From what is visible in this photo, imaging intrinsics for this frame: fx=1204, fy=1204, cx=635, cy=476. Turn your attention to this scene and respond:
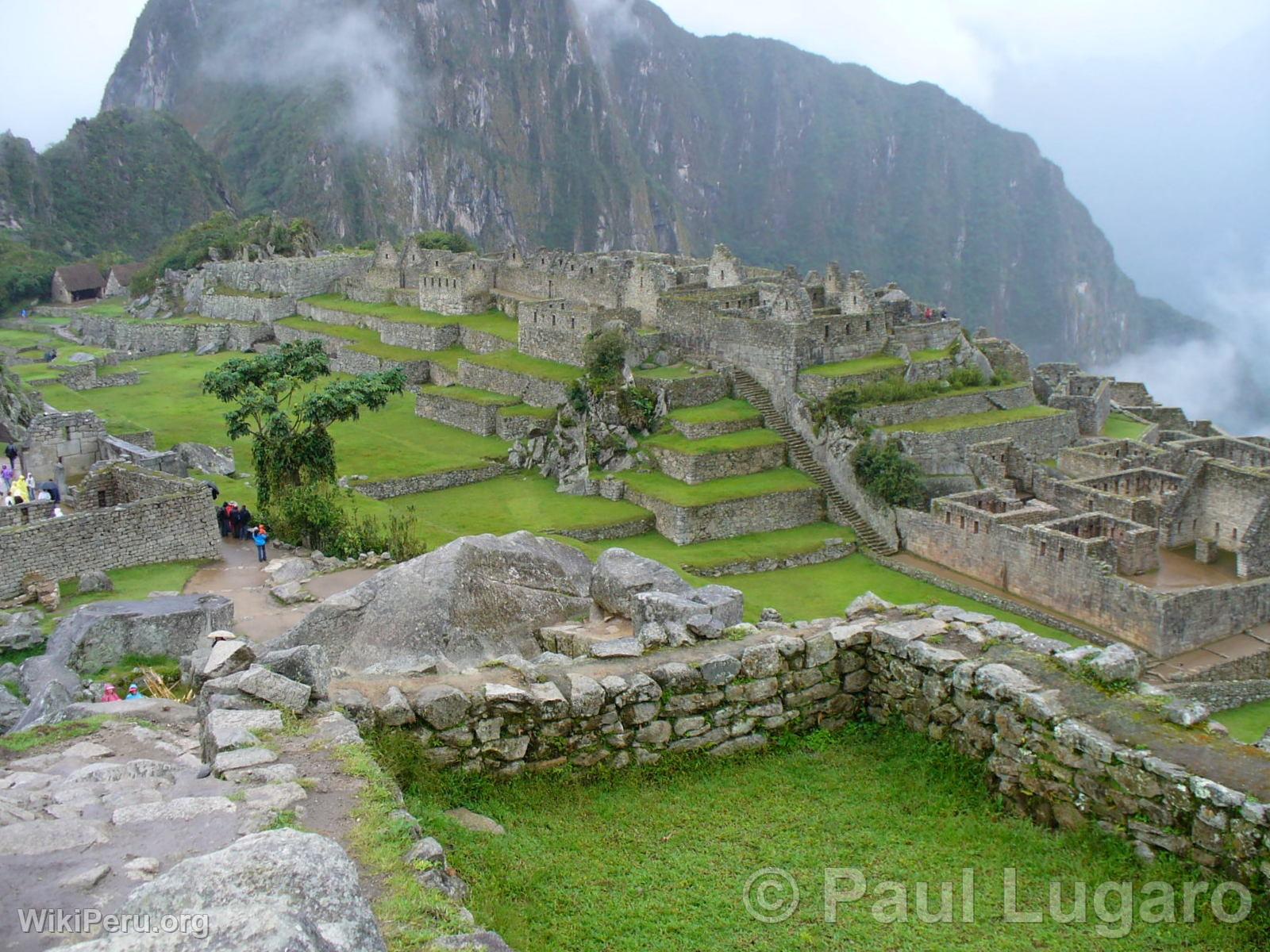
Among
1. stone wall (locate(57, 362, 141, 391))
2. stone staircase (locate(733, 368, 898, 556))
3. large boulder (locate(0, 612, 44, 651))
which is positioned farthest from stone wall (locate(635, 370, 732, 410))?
large boulder (locate(0, 612, 44, 651))

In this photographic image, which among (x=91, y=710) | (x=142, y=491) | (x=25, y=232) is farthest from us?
(x=25, y=232)

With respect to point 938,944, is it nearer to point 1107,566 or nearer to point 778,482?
point 1107,566

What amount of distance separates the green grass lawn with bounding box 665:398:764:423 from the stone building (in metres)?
→ 48.9

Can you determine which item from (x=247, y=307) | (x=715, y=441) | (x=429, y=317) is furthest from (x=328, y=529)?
(x=247, y=307)

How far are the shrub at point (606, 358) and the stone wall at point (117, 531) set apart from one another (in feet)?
51.9

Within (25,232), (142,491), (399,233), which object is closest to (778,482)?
(142,491)

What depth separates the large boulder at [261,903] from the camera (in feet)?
12.6

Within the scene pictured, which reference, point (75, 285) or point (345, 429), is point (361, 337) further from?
point (75, 285)

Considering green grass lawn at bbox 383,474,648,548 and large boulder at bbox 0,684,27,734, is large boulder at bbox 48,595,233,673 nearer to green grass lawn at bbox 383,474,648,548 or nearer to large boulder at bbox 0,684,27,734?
large boulder at bbox 0,684,27,734

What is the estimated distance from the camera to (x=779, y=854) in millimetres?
6742

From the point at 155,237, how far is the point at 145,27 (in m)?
98.2

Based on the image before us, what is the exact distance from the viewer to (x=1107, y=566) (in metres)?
23.3

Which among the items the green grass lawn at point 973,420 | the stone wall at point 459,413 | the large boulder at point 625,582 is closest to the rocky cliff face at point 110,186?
the stone wall at point 459,413

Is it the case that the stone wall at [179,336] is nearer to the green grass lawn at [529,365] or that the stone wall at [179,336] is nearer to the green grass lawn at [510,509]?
the green grass lawn at [529,365]
